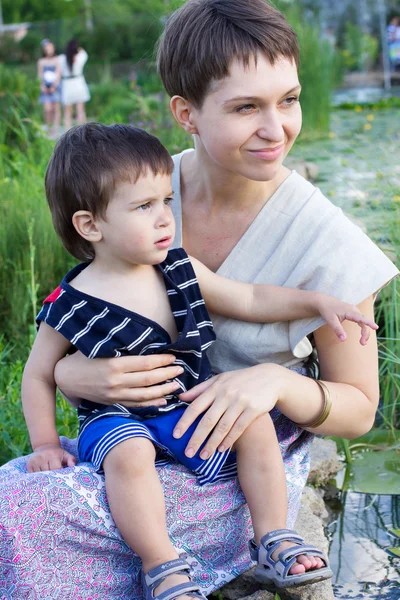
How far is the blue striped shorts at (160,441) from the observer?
1847 millimetres

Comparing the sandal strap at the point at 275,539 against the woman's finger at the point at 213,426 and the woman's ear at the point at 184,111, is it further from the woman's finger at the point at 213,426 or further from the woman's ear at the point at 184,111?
the woman's ear at the point at 184,111

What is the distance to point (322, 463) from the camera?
2576 mm

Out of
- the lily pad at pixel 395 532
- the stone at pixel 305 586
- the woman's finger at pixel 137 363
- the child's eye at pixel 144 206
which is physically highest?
the child's eye at pixel 144 206

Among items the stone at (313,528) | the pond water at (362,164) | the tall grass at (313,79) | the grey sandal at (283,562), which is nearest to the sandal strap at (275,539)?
the grey sandal at (283,562)

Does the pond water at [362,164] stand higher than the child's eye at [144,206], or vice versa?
the child's eye at [144,206]

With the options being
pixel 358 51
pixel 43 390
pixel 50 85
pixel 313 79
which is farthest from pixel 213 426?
pixel 358 51

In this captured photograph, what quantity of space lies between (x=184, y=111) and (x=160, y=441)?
83cm

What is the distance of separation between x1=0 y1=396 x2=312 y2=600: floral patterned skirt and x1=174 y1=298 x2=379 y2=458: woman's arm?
0.51 feet

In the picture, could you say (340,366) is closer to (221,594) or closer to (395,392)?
(221,594)

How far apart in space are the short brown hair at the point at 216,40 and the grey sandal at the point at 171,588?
3.51ft

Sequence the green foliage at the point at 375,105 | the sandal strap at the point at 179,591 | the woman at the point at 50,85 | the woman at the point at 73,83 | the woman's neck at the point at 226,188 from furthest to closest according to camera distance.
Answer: the green foliage at the point at 375,105, the woman at the point at 73,83, the woman at the point at 50,85, the woman's neck at the point at 226,188, the sandal strap at the point at 179,591

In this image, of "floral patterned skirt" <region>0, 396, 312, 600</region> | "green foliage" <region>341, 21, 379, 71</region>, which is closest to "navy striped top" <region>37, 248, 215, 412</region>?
"floral patterned skirt" <region>0, 396, 312, 600</region>

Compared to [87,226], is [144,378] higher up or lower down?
lower down

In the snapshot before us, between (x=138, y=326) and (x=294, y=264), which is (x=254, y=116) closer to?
(x=294, y=264)
